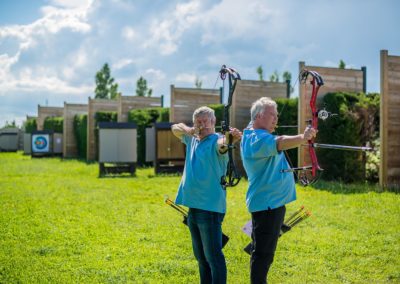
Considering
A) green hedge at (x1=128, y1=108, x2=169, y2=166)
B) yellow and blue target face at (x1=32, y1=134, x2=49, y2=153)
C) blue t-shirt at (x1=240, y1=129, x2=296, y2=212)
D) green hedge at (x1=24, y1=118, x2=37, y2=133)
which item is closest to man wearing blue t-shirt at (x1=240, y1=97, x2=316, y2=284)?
blue t-shirt at (x1=240, y1=129, x2=296, y2=212)

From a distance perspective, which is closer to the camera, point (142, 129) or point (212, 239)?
point (212, 239)

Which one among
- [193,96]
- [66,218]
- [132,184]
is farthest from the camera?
[193,96]

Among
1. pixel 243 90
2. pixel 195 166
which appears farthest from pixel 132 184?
pixel 195 166

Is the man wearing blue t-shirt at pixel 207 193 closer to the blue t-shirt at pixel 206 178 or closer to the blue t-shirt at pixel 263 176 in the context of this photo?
the blue t-shirt at pixel 206 178

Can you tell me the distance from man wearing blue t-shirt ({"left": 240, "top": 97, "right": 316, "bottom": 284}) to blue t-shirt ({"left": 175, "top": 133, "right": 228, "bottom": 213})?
0.95 feet

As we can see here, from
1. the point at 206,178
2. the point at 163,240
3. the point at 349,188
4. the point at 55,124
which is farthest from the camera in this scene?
the point at 55,124

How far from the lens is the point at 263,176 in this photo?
369 centimetres

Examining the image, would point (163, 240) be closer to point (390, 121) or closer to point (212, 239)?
point (212, 239)

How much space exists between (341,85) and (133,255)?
26.0 ft

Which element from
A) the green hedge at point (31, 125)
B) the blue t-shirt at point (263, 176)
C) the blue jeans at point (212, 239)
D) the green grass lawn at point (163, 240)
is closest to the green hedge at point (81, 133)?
the green hedge at point (31, 125)

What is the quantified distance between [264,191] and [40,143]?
28404mm

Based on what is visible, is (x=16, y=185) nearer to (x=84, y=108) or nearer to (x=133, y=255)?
(x=133, y=255)

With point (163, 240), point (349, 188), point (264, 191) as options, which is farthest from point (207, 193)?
point (349, 188)

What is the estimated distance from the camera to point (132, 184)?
12891 millimetres
